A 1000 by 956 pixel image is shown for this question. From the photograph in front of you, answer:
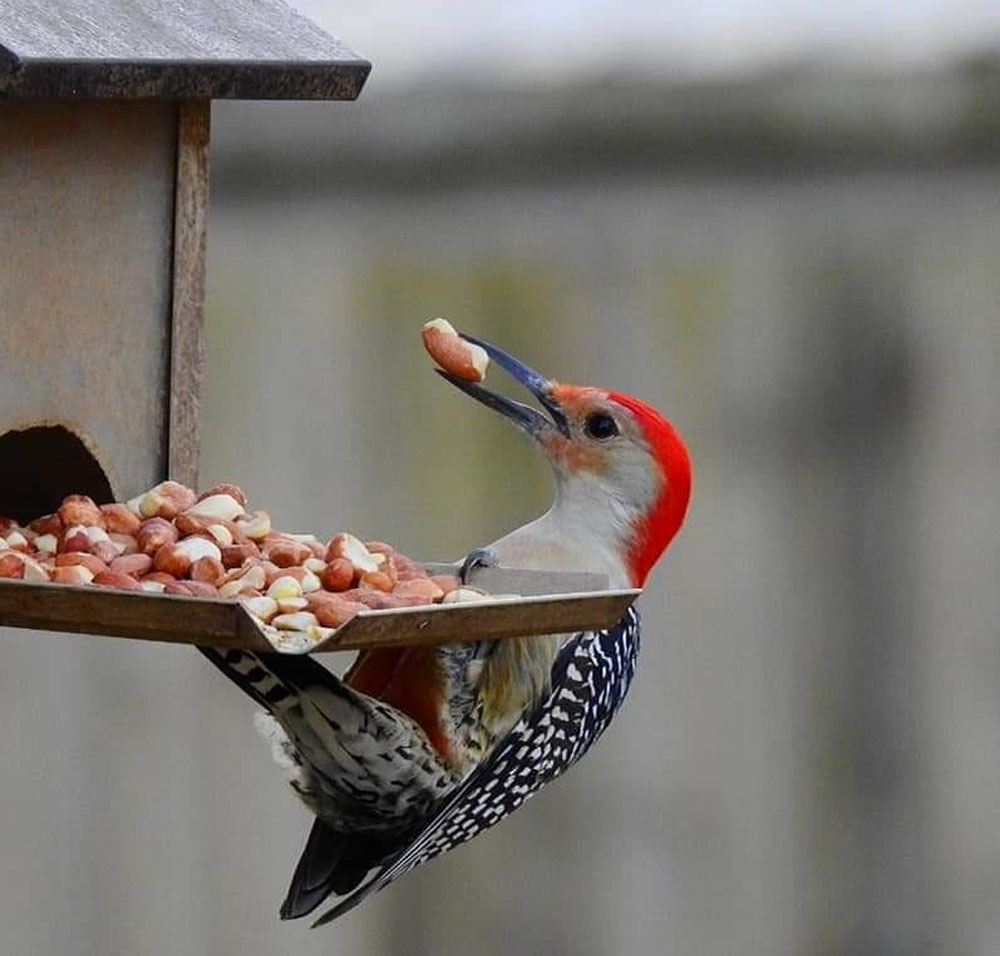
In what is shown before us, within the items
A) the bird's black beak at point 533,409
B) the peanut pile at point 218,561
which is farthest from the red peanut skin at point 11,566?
the bird's black beak at point 533,409

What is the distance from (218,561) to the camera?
1.88m

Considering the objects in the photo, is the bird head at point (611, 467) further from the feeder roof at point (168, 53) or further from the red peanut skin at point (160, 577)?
Result: the red peanut skin at point (160, 577)

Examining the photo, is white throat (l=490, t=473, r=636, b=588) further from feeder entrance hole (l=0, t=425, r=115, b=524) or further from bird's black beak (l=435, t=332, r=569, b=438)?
feeder entrance hole (l=0, t=425, r=115, b=524)

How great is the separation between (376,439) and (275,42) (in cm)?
160

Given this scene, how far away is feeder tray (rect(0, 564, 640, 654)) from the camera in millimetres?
1574

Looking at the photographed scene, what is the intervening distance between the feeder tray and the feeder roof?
468 millimetres

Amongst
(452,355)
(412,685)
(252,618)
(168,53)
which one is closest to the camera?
(252,618)

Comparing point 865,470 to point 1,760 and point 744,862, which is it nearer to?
point 744,862

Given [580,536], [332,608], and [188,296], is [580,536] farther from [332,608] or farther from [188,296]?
[332,608]

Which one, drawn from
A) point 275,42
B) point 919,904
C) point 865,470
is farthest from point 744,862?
point 275,42

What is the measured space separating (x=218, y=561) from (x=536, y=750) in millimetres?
672

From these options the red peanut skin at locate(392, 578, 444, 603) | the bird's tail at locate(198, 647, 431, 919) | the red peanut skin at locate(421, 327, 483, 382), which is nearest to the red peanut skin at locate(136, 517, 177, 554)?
the bird's tail at locate(198, 647, 431, 919)

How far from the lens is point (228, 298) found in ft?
11.8

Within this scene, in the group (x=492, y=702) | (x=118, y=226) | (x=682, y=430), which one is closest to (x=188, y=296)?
(x=118, y=226)
